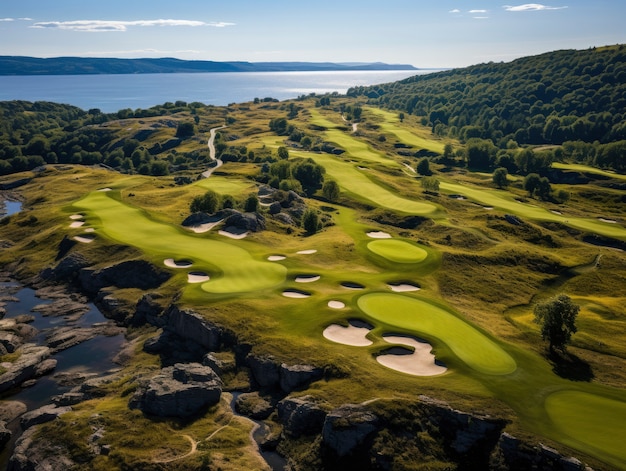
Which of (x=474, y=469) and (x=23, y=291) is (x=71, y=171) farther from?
(x=474, y=469)

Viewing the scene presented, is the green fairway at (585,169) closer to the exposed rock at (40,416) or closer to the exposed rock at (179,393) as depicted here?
the exposed rock at (179,393)

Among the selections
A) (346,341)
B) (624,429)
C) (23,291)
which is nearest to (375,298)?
(346,341)

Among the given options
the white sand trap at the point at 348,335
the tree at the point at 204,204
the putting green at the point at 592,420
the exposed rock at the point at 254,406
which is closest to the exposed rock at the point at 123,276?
the tree at the point at 204,204

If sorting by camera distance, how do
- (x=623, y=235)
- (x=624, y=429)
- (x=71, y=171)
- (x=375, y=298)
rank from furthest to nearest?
(x=71, y=171) → (x=623, y=235) → (x=375, y=298) → (x=624, y=429)

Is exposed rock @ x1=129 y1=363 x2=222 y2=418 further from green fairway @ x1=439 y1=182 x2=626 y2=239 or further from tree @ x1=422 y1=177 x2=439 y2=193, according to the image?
tree @ x1=422 y1=177 x2=439 y2=193

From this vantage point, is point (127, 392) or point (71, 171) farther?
point (71, 171)

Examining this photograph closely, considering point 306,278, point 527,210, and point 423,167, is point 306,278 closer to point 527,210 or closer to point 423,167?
point 527,210

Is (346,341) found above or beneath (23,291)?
above
